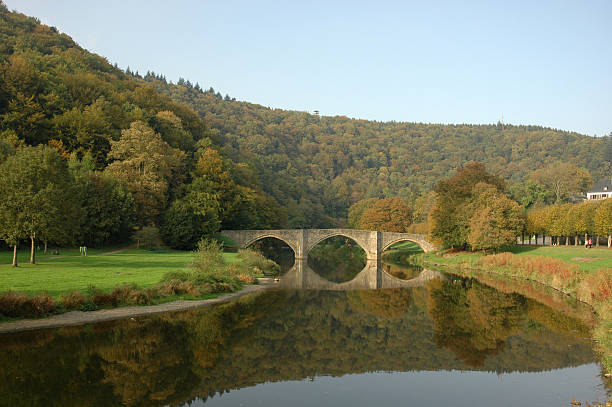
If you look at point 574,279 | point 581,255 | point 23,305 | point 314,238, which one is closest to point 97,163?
point 314,238

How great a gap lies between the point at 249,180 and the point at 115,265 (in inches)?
1793

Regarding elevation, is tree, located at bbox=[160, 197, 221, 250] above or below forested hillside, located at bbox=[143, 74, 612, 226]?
below

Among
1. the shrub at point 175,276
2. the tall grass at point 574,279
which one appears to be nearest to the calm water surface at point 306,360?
the tall grass at point 574,279

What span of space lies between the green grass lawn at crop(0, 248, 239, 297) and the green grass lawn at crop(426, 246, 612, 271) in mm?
27035

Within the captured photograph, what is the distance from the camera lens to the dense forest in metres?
51.6

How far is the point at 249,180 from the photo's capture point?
255ft

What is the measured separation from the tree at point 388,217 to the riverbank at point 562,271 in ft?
54.7

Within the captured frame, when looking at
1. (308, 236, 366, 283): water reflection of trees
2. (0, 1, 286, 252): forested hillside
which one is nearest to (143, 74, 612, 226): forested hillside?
(308, 236, 366, 283): water reflection of trees

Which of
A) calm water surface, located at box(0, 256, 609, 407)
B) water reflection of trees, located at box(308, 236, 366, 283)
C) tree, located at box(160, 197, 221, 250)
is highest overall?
tree, located at box(160, 197, 221, 250)

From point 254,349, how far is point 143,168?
4255cm

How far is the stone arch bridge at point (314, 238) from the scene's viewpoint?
6222 centimetres

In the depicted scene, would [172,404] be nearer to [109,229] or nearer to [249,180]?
[109,229]

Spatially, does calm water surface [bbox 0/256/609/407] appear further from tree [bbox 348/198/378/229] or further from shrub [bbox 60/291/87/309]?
tree [bbox 348/198/378/229]

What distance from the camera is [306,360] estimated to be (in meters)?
17.1
